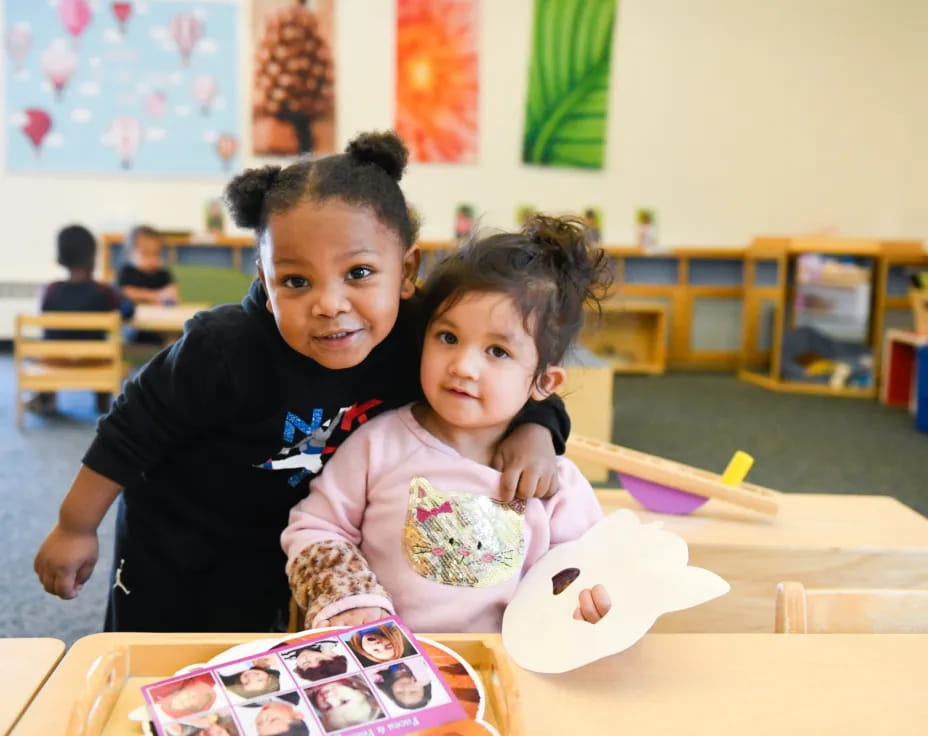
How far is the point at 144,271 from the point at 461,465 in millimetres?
3986

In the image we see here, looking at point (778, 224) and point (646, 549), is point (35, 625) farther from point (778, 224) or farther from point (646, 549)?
point (778, 224)

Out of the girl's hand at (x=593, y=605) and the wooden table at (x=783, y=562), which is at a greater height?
the girl's hand at (x=593, y=605)

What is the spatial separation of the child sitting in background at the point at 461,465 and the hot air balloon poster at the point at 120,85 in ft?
17.3

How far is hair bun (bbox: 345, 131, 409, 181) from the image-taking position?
97 centimetres

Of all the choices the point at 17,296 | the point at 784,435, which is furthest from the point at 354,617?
the point at 17,296

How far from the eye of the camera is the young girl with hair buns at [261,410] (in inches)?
36.1

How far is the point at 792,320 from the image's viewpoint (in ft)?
17.5

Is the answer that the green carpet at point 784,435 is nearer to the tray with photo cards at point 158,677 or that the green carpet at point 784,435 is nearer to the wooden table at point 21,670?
the tray with photo cards at point 158,677

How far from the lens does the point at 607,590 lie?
825 millimetres

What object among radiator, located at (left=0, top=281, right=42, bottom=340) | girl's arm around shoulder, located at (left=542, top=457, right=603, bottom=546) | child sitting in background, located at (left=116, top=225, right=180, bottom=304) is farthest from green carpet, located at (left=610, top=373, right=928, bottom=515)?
radiator, located at (left=0, top=281, right=42, bottom=340)

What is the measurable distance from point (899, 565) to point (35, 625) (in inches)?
66.1

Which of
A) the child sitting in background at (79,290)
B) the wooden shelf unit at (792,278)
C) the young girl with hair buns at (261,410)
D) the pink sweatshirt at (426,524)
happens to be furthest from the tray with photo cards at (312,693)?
the wooden shelf unit at (792,278)

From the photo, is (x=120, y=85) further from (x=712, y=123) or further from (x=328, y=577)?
(x=328, y=577)

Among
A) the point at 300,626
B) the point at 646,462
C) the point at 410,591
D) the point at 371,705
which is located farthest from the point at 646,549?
the point at 646,462
